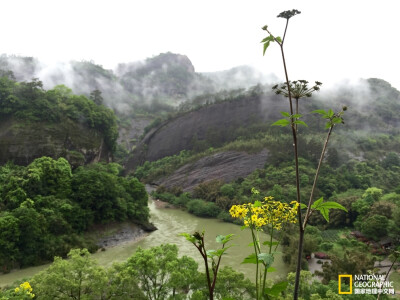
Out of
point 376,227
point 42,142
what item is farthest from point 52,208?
point 376,227

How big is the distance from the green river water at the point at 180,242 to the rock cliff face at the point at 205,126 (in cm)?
2401

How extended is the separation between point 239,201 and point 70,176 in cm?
1905

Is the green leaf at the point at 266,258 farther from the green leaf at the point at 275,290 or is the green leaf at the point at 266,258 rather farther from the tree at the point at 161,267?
the tree at the point at 161,267

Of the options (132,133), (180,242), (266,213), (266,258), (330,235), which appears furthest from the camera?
(132,133)

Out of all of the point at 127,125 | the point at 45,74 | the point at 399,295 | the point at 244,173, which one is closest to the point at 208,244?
the point at 399,295

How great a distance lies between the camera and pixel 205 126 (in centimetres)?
6072

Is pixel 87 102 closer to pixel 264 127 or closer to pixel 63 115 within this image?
pixel 63 115

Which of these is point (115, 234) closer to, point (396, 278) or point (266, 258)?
point (396, 278)

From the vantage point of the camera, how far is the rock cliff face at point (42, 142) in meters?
29.7

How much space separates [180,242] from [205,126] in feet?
127

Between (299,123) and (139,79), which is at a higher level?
(139,79)

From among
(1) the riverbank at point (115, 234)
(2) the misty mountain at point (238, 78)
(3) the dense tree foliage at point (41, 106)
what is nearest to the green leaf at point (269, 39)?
(1) the riverbank at point (115, 234)

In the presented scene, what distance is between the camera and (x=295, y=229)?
80.7ft

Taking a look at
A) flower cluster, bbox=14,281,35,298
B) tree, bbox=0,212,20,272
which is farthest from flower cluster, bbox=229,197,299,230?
tree, bbox=0,212,20,272
